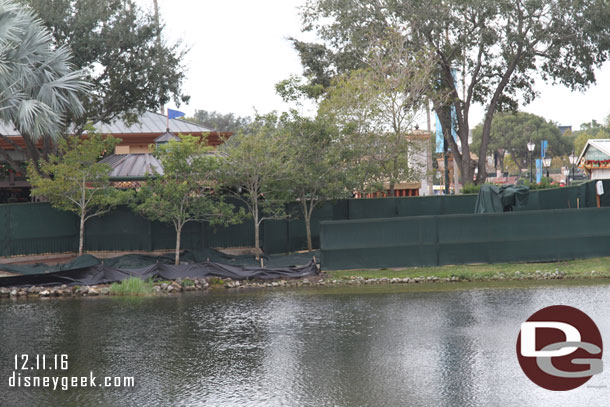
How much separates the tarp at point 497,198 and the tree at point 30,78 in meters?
14.3

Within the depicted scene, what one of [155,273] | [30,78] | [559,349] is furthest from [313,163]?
[559,349]

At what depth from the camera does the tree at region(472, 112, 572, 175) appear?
102 m

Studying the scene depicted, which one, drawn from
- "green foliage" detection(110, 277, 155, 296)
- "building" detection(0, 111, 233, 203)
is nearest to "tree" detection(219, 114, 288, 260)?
"green foliage" detection(110, 277, 155, 296)

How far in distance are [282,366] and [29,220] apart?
1548 cm

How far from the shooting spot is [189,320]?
1384 centimetres

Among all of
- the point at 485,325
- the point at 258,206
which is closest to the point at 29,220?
the point at 258,206

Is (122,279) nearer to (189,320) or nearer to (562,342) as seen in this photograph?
(189,320)

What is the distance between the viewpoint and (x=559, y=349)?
393 inches

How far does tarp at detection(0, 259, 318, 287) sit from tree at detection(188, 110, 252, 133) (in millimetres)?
72159

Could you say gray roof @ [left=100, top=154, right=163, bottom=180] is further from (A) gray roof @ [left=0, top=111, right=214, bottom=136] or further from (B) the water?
(A) gray roof @ [left=0, top=111, right=214, bottom=136]

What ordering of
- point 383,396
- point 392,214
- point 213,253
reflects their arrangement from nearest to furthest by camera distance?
point 383,396 → point 213,253 → point 392,214

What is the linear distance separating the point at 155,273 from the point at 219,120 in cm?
8202

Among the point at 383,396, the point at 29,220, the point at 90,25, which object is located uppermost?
the point at 90,25

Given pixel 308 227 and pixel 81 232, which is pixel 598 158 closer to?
pixel 308 227
